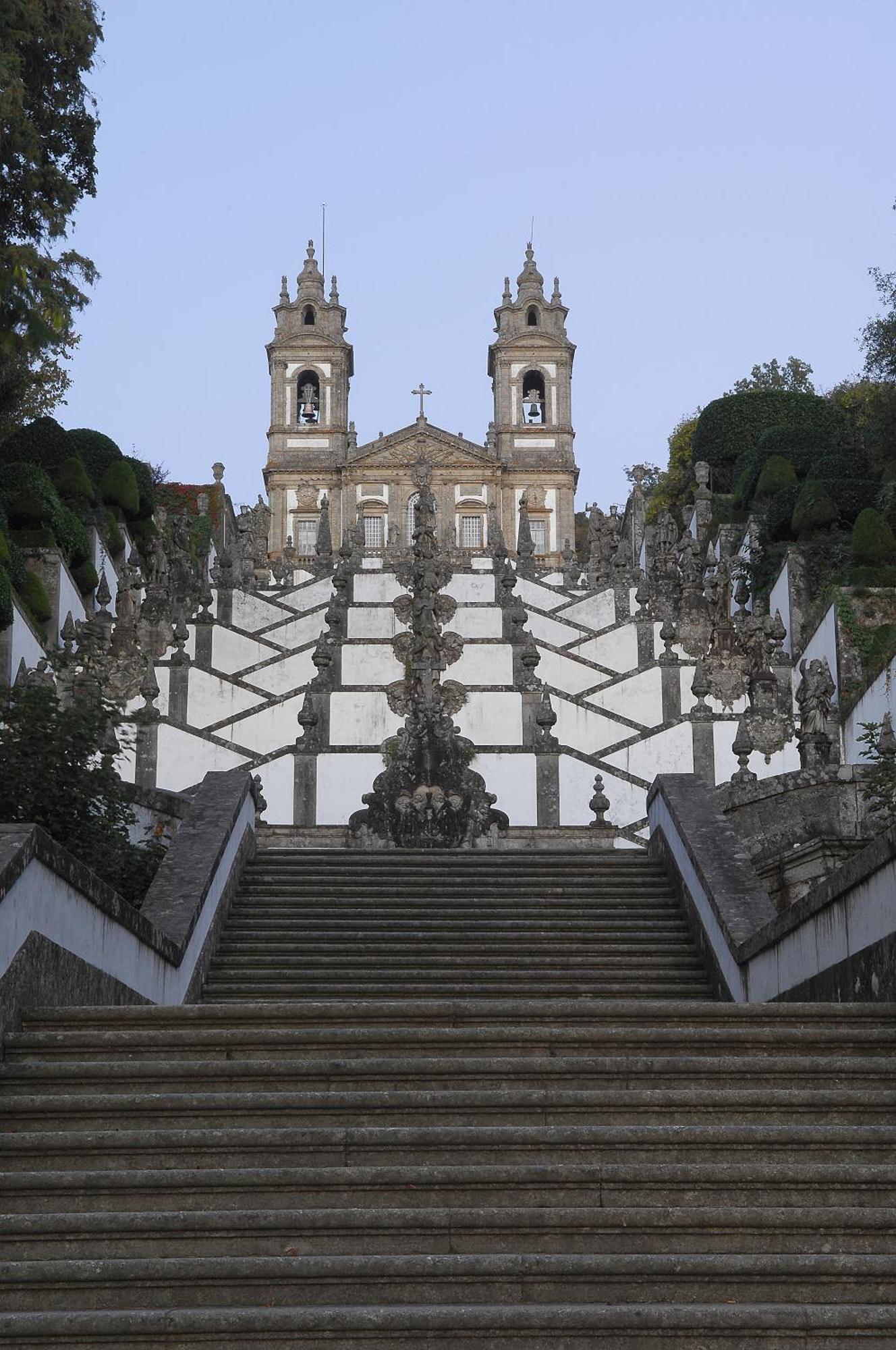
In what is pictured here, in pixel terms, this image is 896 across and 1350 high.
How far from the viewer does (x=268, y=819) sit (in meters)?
21.1

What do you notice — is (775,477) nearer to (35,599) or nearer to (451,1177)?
(35,599)

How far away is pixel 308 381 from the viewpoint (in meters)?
70.1

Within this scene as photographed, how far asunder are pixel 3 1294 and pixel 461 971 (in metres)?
4.42

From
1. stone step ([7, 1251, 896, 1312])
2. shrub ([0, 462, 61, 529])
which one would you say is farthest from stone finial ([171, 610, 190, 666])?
stone step ([7, 1251, 896, 1312])

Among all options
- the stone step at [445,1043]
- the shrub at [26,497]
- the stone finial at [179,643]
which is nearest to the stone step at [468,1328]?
the stone step at [445,1043]

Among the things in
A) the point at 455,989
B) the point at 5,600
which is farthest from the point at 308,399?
the point at 455,989

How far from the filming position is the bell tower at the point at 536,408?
215ft

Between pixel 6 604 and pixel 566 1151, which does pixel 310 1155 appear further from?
pixel 6 604

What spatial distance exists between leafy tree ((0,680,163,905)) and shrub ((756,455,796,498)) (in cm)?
2605

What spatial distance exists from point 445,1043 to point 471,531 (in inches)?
2346

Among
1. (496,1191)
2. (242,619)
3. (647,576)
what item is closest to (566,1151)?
(496,1191)

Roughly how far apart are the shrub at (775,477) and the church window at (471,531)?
29.8m

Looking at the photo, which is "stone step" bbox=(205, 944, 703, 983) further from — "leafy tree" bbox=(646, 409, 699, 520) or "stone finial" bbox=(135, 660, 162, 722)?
"leafy tree" bbox=(646, 409, 699, 520)

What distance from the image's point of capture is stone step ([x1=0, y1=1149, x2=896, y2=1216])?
545 cm
